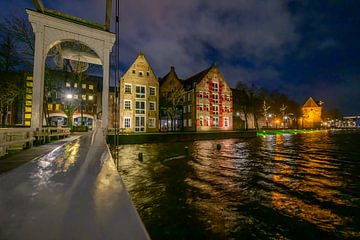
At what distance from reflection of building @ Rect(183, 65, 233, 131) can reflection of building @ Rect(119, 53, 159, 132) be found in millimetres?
7902

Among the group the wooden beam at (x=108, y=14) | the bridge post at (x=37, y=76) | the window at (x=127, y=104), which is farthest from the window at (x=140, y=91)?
the bridge post at (x=37, y=76)

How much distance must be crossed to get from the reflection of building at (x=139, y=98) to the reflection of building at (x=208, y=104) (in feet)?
25.9

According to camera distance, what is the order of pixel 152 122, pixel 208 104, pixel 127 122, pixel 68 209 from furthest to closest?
pixel 208 104, pixel 152 122, pixel 127 122, pixel 68 209

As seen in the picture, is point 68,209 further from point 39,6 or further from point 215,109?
point 215,109

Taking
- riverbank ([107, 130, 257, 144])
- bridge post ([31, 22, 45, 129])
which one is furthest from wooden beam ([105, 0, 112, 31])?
riverbank ([107, 130, 257, 144])

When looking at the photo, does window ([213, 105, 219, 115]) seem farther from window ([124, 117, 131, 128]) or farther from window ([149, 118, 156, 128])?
window ([124, 117, 131, 128])

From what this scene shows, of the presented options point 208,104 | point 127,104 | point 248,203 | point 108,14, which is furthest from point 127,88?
point 248,203

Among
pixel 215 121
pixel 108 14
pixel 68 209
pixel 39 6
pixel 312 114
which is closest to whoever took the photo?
pixel 68 209

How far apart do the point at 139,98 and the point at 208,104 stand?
47.2 feet

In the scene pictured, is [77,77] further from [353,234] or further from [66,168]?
[353,234]

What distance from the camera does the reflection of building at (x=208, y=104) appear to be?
112 feet

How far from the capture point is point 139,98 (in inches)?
1164

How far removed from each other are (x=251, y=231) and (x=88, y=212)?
2841mm

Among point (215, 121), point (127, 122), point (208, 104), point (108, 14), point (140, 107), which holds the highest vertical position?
point (108, 14)
